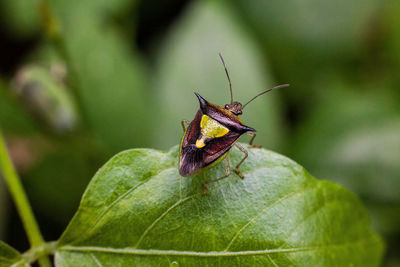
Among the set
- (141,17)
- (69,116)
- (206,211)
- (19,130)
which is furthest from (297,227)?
(141,17)

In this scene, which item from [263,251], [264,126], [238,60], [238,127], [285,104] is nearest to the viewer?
[263,251]

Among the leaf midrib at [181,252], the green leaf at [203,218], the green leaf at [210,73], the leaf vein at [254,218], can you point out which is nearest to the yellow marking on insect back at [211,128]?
the green leaf at [203,218]

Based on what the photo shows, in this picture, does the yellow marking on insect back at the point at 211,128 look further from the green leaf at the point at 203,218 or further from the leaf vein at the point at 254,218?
the leaf vein at the point at 254,218

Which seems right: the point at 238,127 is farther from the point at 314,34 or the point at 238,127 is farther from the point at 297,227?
the point at 314,34

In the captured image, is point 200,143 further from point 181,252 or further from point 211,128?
point 181,252

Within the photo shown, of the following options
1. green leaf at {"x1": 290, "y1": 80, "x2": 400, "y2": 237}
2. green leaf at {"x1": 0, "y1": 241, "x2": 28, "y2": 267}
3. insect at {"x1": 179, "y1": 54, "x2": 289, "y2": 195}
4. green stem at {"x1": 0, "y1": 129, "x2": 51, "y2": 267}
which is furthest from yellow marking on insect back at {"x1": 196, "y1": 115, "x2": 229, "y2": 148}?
green leaf at {"x1": 290, "y1": 80, "x2": 400, "y2": 237}

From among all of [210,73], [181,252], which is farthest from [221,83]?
[181,252]
